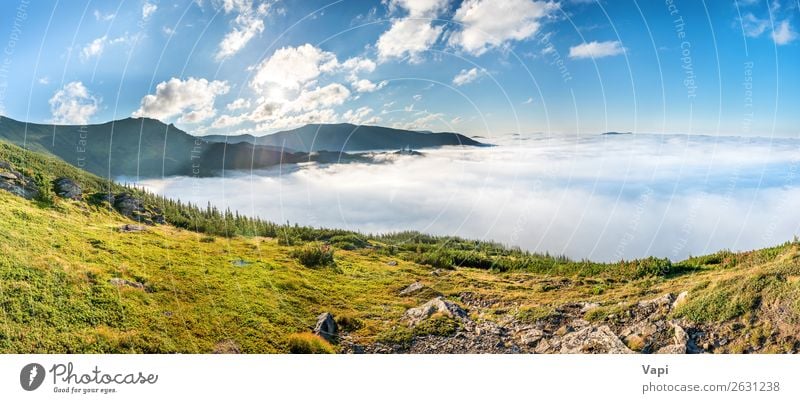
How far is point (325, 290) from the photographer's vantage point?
30.2 feet

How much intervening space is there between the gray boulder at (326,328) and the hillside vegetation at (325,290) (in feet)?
0.30

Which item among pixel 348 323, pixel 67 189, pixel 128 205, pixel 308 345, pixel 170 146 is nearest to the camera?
pixel 308 345

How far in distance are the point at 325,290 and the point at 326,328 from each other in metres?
0.76

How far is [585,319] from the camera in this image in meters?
9.00

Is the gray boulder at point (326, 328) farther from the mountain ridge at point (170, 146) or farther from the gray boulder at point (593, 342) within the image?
the gray boulder at point (593, 342)

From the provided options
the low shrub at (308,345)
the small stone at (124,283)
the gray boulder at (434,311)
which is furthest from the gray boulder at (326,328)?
the small stone at (124,283)

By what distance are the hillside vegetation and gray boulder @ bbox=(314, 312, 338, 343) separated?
3.6 inches

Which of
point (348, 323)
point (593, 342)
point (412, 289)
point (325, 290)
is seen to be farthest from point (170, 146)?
point (593, 342)

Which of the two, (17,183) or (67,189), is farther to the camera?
(67,189)

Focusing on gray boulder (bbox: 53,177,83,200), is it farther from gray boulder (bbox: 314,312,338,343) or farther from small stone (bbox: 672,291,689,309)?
small stone (bbox: 672,291,689,309)

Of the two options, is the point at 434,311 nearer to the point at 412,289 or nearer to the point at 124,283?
the point at 412,289
